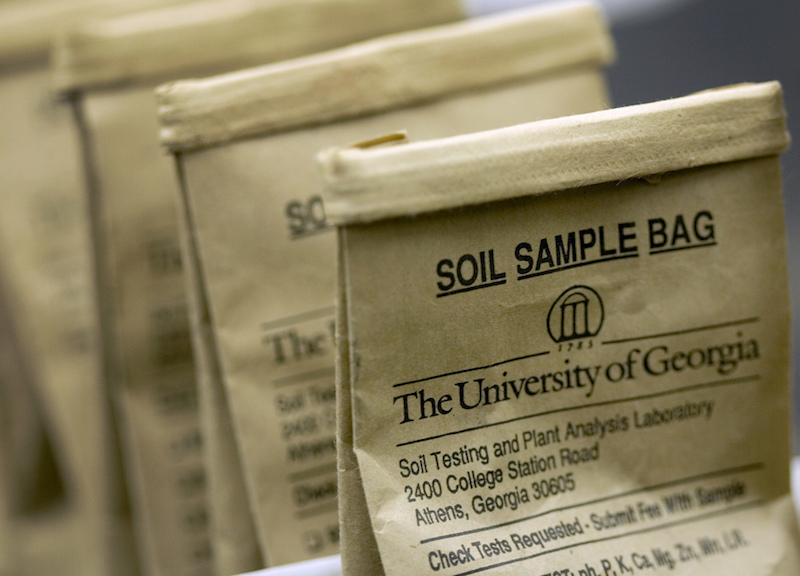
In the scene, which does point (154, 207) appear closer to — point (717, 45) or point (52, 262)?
point (52, 262)

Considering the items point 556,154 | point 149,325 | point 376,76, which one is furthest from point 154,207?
point 556,154

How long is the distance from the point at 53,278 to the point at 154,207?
0.74ft

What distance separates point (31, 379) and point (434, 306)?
58 centimetres

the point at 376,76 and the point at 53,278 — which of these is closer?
the point at 376,76

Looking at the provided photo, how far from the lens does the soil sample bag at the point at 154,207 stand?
0.60m

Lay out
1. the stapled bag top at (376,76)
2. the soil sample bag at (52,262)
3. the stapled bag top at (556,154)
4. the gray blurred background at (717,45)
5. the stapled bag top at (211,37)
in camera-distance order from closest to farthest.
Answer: the stapled bag top at (556,154), the stapled bag top at (376,76), the stapled bag top at (211,37), the soil sample bag at (52,262), the gray blurred background at (717,45)

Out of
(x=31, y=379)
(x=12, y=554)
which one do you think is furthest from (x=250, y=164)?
(x=12, y=554)

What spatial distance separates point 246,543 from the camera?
0.55 m

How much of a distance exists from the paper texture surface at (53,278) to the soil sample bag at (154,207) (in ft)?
0.45

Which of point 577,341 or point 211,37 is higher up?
point 211,37

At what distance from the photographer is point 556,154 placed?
0.37 meters

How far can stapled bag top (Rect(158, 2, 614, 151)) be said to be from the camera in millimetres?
488

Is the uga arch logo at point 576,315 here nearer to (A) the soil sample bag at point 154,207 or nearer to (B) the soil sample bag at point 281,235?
(B) the soil sample bag at point 281,235

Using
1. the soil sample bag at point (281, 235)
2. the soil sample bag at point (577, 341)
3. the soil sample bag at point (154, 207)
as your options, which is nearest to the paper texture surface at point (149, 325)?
the soil sample bag at point (154, 207)
